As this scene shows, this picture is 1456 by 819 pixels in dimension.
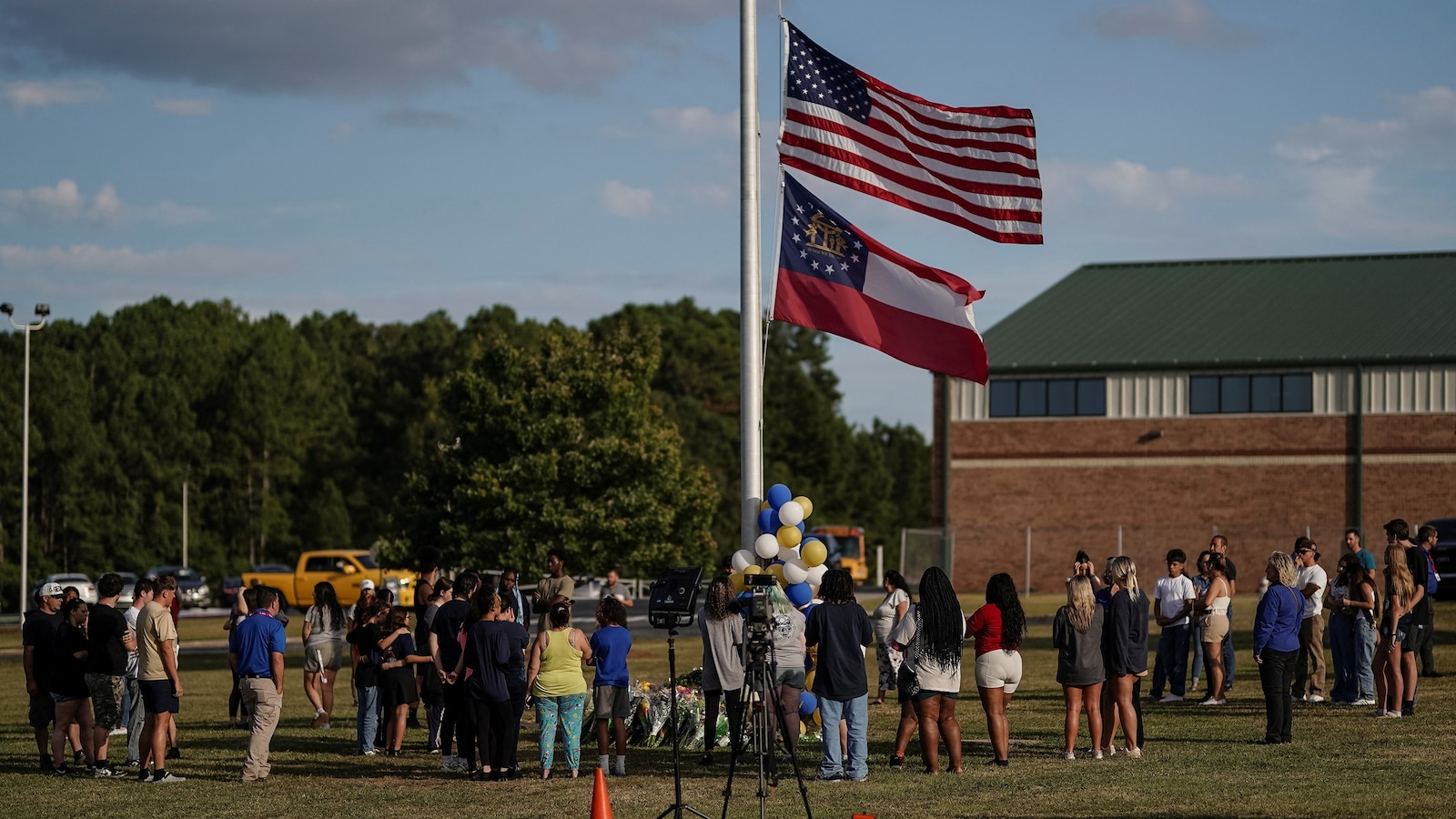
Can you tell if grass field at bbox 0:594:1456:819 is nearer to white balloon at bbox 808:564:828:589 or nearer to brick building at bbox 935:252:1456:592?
white balloon at bbox 808:564:828:589

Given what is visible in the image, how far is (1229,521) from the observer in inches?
1914

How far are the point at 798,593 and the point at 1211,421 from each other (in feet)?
120

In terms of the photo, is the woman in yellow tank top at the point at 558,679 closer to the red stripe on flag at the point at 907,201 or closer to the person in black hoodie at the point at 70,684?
the person in black hoodie at the point at 70,684

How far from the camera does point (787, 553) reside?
50.6 feet

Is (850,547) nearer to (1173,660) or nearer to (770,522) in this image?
(1173,660)

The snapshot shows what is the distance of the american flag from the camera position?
15055 mm

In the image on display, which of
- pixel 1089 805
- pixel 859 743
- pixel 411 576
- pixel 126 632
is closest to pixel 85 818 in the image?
pixel 126 632

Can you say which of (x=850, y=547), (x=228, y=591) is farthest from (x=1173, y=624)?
(x=850, y=547)

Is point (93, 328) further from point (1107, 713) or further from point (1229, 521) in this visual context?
point (1107, 713)

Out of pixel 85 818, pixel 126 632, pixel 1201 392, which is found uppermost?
pixel 1201 392

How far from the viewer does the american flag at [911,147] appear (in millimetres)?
15055

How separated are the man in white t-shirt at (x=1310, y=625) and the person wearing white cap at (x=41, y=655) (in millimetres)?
12878

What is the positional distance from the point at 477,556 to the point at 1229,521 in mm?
23438

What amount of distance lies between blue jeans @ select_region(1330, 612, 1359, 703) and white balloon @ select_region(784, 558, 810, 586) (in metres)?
6.48
